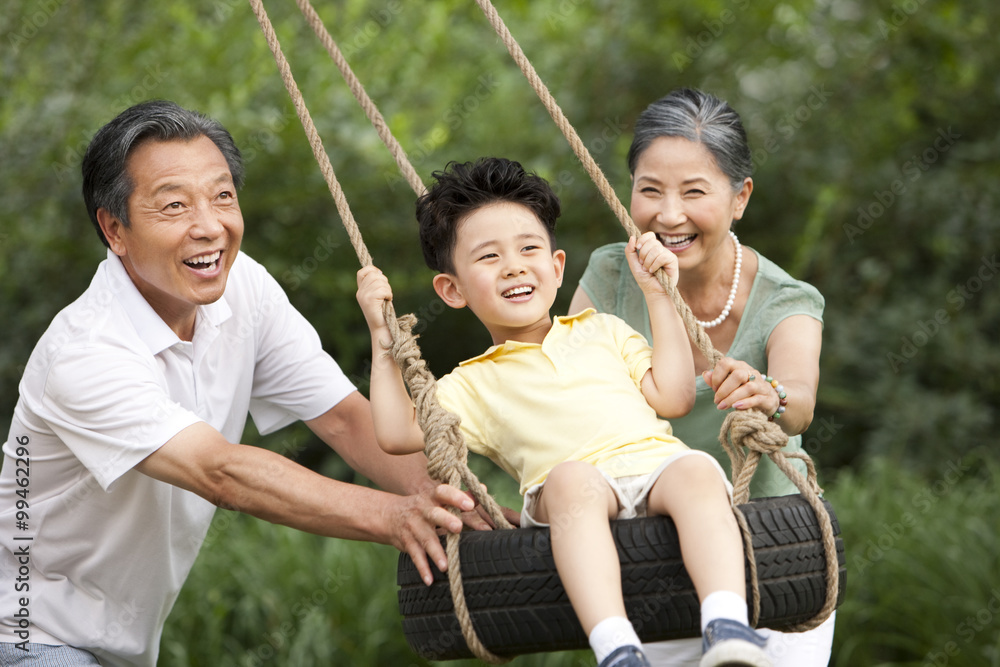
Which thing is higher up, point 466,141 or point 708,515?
point 466,141

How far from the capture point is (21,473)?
2.54 metres

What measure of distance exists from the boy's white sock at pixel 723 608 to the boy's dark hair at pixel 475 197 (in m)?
0.97

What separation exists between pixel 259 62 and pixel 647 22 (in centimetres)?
234

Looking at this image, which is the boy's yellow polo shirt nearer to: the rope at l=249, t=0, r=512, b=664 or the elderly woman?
the rope at l=249, t=0, r=512, b=664

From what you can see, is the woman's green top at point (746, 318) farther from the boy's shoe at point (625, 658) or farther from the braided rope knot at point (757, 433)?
the boy's shoe at point (625, 658)

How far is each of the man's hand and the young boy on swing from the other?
17 centimetres

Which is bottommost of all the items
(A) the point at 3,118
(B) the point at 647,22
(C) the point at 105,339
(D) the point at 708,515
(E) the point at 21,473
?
(D) the point at 708,515

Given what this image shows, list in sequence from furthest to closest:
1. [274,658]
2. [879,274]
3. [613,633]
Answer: [879,274]
[274,658]
[613,633]

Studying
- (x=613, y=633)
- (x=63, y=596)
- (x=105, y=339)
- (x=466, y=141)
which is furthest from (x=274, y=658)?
(x=466, y=141)

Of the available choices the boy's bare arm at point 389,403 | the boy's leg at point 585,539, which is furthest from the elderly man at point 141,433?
the boy's leg at point 585,539

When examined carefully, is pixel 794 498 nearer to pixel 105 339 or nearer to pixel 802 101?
pixel 105 339

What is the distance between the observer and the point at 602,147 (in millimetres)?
6020

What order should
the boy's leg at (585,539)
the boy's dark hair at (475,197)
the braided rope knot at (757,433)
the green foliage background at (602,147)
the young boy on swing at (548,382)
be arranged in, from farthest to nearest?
the green foliage background at (602,147) → the boy's dark hair at (475,197) → the braided rope knot at (757,433) → the young boy on swing at (548,382) → the boy's leg at (585,539)

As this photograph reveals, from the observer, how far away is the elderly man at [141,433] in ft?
7.38
